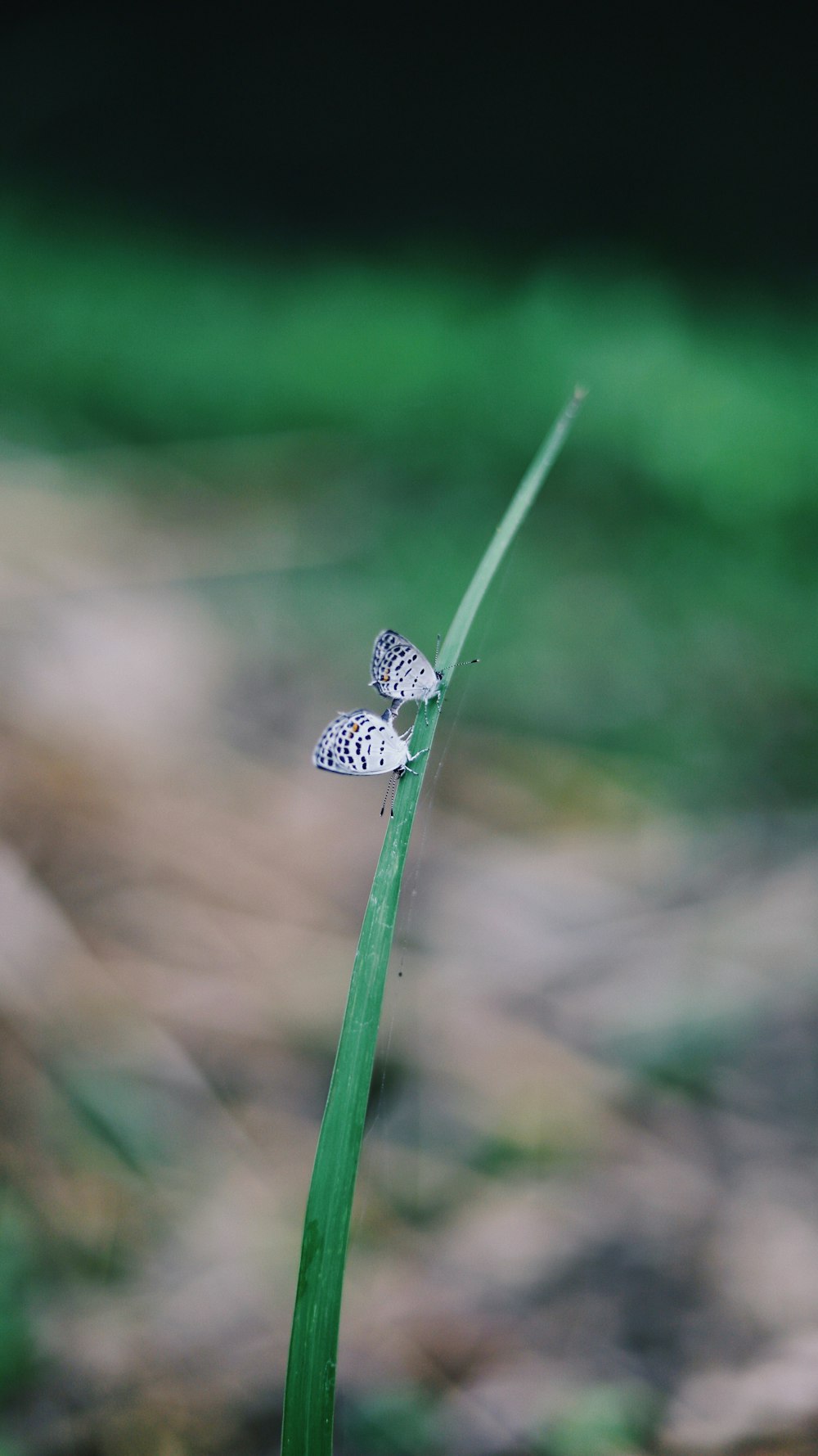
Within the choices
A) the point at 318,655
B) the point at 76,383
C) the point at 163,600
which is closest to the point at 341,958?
the point at 318,655

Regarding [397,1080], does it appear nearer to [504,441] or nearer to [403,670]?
[403,670]

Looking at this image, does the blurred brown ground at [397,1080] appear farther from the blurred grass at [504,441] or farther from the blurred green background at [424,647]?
the blurred grass at [504,441]

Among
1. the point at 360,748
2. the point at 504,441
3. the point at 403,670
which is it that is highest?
the point at 504,441

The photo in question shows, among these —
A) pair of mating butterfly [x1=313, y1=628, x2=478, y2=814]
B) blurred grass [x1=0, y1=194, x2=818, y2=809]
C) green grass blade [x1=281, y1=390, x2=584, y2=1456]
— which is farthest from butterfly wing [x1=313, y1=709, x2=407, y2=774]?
blurred grass [x1=0, y1=194, x2=818, y2=809]

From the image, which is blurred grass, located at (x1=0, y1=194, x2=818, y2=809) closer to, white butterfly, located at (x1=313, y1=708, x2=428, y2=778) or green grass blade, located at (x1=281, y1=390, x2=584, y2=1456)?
white butterfly, located at (x1=313, y1=708, x2=428, y2=778)

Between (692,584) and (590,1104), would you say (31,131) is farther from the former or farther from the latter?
(590,1104)

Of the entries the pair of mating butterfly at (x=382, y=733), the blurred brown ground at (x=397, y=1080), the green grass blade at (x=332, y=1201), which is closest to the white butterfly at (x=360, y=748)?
the pair of mating butterfly at (x=382, y=733)

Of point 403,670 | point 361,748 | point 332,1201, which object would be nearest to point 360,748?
point 361,748
